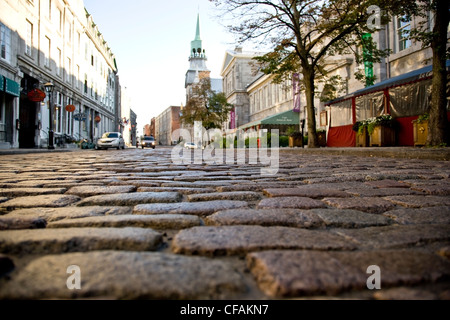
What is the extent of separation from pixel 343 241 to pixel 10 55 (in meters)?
19.4

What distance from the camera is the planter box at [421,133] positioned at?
1086 centimetres

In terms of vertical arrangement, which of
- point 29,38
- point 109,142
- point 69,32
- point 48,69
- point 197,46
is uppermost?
point 197,46

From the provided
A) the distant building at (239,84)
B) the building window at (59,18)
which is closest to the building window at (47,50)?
the building window at (59,18)

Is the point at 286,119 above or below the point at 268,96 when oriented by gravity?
below

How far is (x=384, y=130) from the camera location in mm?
13938

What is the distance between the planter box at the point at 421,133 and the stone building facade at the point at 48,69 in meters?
18.4

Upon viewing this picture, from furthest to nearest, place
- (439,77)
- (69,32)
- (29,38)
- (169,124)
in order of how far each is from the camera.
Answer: (169,124) → (69,32) → (29,38) → (439,77)

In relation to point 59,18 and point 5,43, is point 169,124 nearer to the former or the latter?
point 59,18

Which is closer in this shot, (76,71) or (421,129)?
(421,129)

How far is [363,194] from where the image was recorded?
8.40ft

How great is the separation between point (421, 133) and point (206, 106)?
26559 millimetres

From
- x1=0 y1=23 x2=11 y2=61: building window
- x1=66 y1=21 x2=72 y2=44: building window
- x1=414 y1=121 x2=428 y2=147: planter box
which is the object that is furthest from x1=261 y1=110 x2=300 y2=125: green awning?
x1=0 y1=23 x2=11 y2=61: building window

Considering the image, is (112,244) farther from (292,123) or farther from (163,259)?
(292,123)

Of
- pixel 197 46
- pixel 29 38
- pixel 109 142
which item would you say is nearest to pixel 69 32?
pixel 29 38
